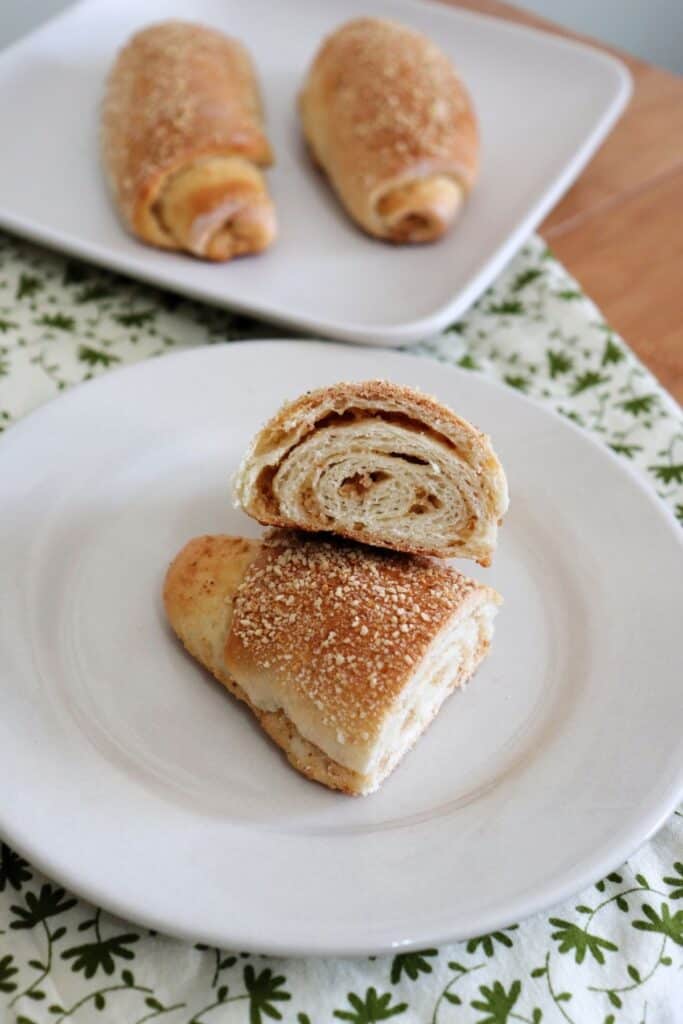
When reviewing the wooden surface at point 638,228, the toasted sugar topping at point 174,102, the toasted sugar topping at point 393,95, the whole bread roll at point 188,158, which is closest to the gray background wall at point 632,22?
the wooden surface at point 638,228

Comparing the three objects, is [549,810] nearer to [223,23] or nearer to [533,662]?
[533,662]

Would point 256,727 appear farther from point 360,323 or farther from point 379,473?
point 360,323

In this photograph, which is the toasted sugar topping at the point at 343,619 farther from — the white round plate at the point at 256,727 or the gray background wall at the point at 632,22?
the gray background wall at the point at 632,22

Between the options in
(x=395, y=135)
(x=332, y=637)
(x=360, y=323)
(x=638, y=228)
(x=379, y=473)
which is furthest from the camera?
(x=638, y=228)

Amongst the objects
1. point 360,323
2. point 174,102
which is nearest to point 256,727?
point 360,323

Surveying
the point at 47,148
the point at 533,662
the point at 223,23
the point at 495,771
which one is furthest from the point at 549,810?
the point at 223,23

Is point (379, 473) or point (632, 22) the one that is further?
point (632, 22)

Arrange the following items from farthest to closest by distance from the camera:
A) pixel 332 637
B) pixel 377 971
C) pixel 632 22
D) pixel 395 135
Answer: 1. pixel 632 22
2. pixel 395 135
3. pixel 332 637
4. pixel 377 971

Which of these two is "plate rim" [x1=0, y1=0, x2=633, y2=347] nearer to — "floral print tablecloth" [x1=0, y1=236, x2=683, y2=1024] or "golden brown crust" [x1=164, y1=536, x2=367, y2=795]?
"golden brown crust" [x1=164, y1=536, x2=367, y2=795]
